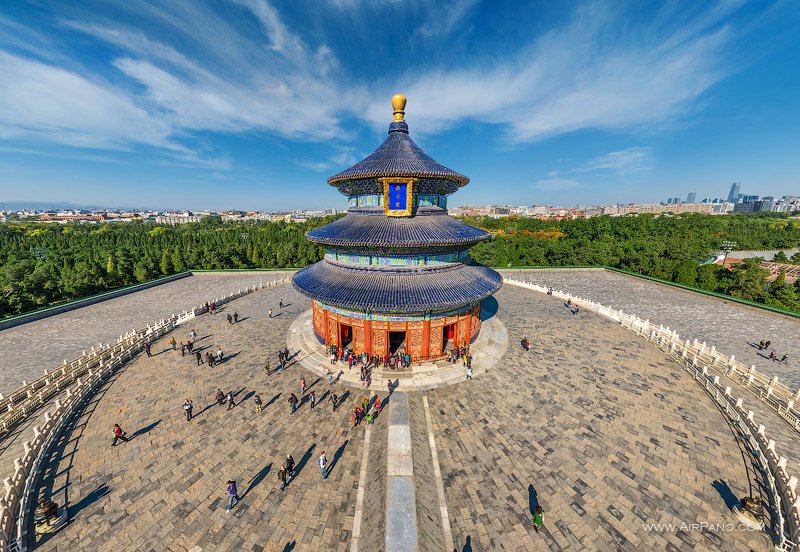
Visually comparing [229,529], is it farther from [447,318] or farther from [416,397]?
[447,318]

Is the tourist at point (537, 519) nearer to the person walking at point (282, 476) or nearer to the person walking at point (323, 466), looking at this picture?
the person walking at point (323, 466)

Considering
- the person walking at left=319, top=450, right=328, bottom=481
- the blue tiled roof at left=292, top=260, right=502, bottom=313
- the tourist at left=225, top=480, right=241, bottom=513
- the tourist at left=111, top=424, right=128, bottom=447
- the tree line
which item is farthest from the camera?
the tree line

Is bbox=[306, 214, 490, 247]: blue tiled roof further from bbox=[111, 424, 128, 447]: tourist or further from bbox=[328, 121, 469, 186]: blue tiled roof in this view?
bbox=[111, 424, 128, 447]: tourist

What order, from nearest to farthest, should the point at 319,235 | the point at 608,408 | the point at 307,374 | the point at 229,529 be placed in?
the point at 229,529
the point at 608,408
the point at 307,374
the point at 319,235

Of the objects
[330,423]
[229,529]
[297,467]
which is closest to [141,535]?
[229,529]

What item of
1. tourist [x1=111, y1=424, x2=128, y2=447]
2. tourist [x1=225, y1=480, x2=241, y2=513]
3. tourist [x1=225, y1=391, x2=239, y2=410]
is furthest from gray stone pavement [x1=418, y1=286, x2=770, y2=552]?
tourist [x1=111, y1=424, x2=128, y2=447]

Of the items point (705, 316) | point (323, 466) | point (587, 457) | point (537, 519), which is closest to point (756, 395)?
point (587, 457)
